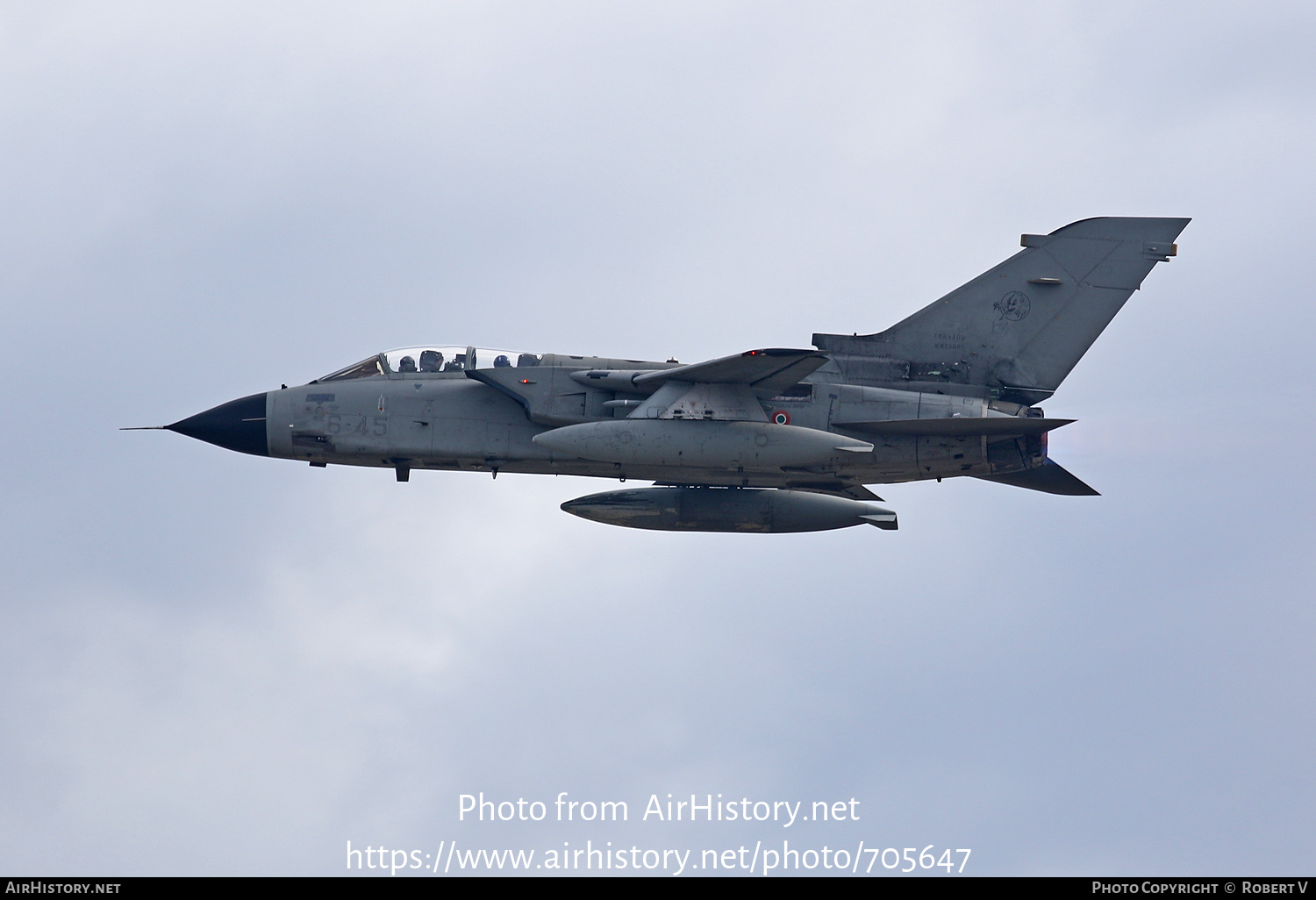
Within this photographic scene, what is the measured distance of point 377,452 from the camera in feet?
96.3

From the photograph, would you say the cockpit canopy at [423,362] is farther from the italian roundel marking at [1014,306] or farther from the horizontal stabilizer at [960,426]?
the italian roundel marking at [1014,306]

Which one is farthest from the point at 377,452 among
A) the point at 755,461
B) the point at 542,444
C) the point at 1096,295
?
the point at 1096,295

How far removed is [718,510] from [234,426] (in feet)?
30.6

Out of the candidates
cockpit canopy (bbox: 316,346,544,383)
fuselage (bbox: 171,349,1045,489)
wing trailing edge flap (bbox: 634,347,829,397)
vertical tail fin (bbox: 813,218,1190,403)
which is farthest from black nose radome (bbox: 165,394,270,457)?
vertical tail fin (bbox: 813,218,1190,403)

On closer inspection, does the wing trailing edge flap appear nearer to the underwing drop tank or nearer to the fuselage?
the fuselage

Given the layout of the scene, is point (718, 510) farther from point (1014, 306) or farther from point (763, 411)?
point (1014, 306)

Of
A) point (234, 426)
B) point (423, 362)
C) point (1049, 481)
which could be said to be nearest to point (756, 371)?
point (423, 362)

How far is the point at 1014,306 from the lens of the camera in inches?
1187

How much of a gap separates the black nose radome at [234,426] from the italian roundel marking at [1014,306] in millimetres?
14195

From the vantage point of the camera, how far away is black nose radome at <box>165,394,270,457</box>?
29.6m

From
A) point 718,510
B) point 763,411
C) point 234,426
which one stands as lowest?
point 718,510

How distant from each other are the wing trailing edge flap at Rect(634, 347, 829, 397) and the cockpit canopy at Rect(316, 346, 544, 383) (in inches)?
122
